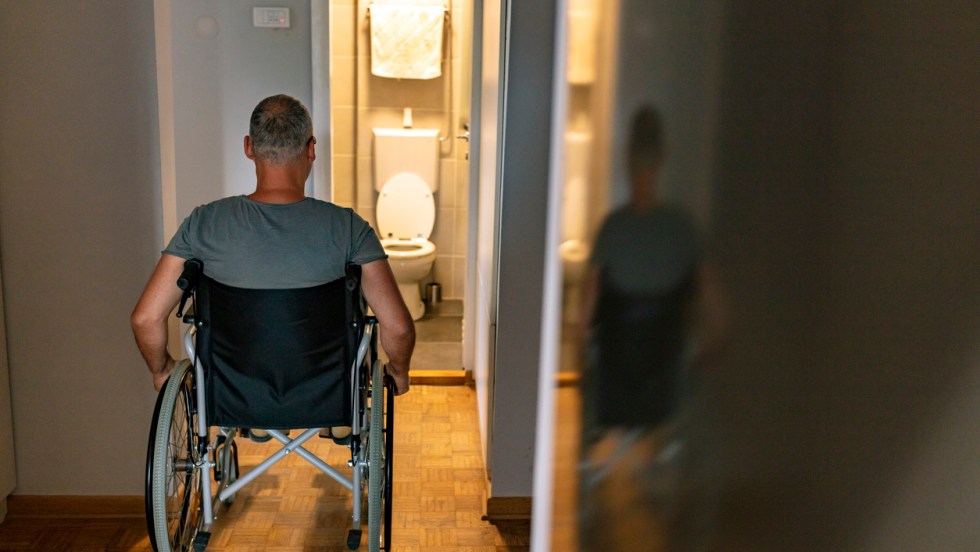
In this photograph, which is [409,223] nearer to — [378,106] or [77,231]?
[378,106]

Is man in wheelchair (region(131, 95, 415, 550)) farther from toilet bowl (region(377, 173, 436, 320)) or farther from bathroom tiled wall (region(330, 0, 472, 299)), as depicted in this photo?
bathroom tiled wall (region(330, 0, 472, 299))

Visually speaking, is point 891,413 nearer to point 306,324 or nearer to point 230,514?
point 306,324

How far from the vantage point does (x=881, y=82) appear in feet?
0.59

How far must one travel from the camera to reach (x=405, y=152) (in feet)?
17.0

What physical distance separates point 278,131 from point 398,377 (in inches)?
27.5

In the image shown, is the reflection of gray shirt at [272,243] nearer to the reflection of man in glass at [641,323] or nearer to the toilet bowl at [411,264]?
the reflection of man in glass at [641,323]

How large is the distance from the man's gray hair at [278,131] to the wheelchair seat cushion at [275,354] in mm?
352

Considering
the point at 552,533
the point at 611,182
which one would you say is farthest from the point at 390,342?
the point at 611,182

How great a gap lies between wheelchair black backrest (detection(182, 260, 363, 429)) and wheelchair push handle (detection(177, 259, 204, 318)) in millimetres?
28

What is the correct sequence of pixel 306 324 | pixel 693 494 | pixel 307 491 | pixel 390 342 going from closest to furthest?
pixel 693 494
pixel 306 324
pixel 390 342
pixel 307 491

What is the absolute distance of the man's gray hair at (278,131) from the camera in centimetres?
217

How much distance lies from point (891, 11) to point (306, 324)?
1952mm

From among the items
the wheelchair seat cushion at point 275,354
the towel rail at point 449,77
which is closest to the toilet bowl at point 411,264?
the towel rail at point 449,77

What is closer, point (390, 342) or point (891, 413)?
point (891, 413)
